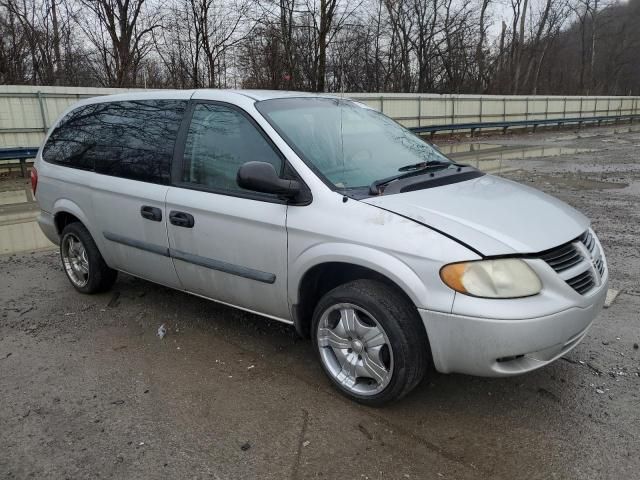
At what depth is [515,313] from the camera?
256 cm

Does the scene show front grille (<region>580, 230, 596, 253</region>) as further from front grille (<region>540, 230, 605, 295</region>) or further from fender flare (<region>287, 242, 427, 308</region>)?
fender flare (<region>287, 242, 427, 308</region>)

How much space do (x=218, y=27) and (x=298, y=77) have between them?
14.7 ft

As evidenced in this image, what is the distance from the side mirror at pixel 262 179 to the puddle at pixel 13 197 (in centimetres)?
857

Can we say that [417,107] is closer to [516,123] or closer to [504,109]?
[504,109]

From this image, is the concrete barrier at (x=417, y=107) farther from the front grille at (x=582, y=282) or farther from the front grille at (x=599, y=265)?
the front grille at (x=582, y=282)

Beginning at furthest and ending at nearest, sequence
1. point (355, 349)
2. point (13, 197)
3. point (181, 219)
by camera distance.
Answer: point (13, 197)
point (181, 219)
point (355, 349)

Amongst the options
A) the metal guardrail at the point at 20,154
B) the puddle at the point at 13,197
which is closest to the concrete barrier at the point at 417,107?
the metal guardrail at the point at 20,154

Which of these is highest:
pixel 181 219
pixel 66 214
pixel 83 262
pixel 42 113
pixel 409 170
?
pixel 42 113

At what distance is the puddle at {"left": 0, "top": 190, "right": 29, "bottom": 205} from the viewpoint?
1005 centimetres

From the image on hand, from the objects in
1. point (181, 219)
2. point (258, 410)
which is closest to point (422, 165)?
point (181, 219)

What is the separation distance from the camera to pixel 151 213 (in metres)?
3.86

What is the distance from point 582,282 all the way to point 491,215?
0.58 metres

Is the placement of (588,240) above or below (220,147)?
below

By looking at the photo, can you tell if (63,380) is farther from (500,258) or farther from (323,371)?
(500,258)
